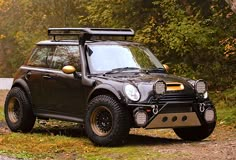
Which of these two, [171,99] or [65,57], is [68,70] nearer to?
[65,57]

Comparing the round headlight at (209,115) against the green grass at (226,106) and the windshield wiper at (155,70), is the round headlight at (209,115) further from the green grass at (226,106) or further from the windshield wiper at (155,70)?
the green grass at (226,106)

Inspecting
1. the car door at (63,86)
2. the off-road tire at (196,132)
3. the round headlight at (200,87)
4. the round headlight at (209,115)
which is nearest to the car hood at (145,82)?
the round headlight at (200,87)

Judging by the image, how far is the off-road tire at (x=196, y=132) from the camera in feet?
30.1

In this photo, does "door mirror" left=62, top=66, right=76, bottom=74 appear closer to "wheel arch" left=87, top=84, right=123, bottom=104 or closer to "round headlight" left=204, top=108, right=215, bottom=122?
"wheel arch" left=87, top=84, right=123, bottom=104

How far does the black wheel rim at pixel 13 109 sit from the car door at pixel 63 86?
94 cm

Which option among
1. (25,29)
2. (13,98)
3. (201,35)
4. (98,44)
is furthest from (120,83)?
(25,29)

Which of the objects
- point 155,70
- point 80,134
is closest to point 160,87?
point 155,70

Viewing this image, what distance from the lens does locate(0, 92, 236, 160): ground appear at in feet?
24.7

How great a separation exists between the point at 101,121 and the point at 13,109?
9.41 feet

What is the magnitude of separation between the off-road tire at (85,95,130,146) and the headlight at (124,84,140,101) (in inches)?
8.6

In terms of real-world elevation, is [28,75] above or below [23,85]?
above

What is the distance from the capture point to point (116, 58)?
9523 millimetres

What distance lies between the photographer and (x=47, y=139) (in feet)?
30.5

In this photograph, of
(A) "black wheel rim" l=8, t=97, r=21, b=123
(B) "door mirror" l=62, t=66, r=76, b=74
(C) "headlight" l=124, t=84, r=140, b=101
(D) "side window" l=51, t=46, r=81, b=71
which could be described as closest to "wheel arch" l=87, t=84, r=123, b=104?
(C) "headlight" l=124, t=84, r=140, b=101
